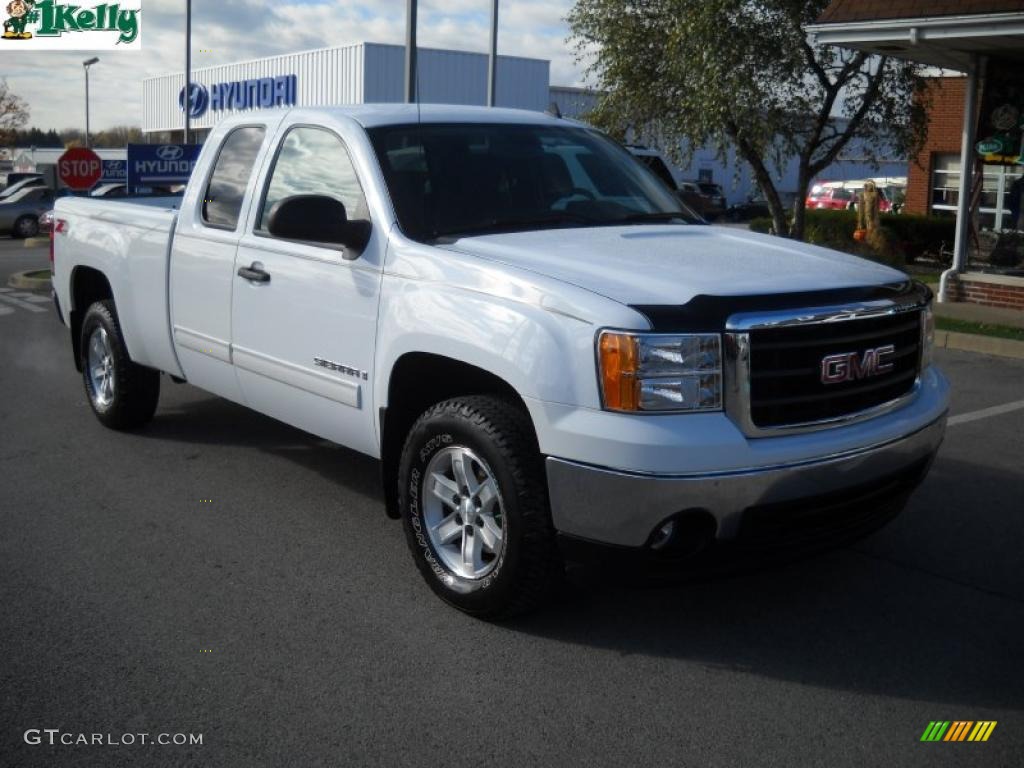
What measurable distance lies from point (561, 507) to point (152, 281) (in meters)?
3.62

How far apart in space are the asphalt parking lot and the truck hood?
1026mm

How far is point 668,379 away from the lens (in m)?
3.82

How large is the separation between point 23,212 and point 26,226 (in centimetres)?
36

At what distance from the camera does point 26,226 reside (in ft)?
97.5

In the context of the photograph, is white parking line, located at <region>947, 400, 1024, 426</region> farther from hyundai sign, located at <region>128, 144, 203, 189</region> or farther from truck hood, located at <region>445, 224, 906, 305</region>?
hyundai sign, located at <region>128, 144, 203, 189</region>

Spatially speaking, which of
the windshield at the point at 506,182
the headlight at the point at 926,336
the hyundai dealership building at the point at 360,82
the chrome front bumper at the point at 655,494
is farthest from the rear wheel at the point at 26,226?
the chrome front bumper at the point at 655,494

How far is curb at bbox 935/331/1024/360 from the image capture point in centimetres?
1098

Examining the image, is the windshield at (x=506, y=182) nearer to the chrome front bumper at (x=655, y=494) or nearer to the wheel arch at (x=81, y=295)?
the chrome front bumper at (x=655, y=494)

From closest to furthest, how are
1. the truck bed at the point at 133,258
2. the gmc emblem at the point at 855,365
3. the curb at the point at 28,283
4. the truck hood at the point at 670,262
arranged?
the truck hood at the point at 670,262, the gmc emblem at the point at 855,365, the truck bed at the point at 133,258, the curb at the point at 28,283

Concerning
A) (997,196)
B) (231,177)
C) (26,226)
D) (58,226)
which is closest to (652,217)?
(231,177)

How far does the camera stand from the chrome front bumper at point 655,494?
3771 mm

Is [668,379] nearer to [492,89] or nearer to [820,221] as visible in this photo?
[492,89]

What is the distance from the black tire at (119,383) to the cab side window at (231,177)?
1.40 meters

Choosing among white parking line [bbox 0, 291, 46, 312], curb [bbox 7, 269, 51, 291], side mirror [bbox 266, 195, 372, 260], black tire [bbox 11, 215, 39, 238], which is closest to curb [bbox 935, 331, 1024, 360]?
side mirror [bbox 266, 195, 372, 260]
